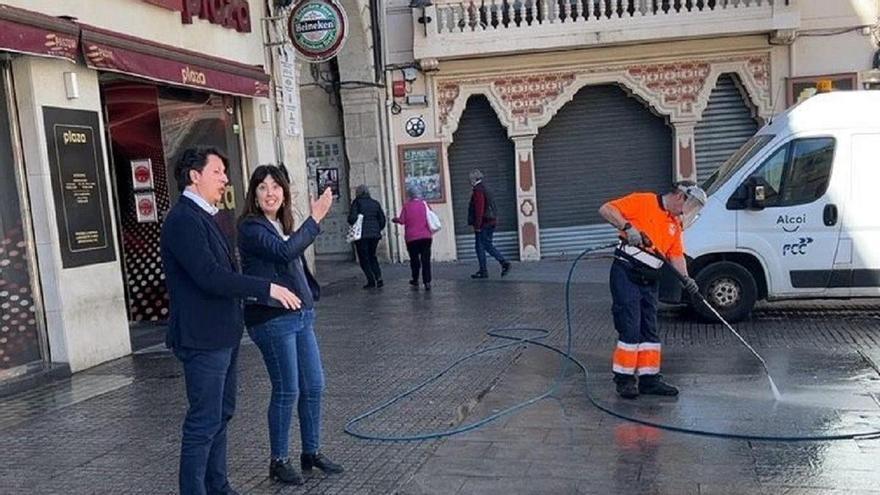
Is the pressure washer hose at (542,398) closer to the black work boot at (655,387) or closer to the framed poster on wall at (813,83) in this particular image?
the black work boot at (655,387)

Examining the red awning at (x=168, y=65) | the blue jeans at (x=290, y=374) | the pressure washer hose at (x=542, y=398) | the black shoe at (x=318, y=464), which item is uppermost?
the red awning at (x=168, y=65)

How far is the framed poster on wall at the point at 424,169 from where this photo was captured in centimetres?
1750

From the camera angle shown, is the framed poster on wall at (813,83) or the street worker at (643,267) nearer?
the street worker at (643,267)

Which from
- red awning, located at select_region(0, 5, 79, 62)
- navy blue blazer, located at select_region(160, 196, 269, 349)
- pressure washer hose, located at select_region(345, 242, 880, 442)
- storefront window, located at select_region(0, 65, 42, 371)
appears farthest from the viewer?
storefront window, located at select_region(0, 65, 42, 371)

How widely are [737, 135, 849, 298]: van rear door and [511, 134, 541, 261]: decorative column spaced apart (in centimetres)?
789

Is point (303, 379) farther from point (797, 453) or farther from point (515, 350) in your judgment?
point (515, 350)

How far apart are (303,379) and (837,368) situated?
491 cm

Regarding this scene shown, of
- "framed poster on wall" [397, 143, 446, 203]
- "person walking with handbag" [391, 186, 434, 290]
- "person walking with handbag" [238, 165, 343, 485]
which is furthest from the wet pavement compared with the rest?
"framed poster on wall" [397, 143, 446, 203]

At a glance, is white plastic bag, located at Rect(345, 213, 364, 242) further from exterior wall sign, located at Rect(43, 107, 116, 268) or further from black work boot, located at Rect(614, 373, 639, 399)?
black work boot, located at Rect(614, 373, 639, 399)

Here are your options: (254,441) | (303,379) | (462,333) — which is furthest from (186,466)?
(462,333)

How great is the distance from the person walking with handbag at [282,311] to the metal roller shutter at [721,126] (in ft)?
45.4

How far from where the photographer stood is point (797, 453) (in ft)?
17.3

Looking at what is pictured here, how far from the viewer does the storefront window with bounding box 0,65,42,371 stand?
7.99m

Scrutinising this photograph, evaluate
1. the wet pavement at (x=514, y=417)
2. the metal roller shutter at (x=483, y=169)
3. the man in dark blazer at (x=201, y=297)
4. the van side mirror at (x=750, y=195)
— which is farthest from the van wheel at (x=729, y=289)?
the metal roller shutter at (x=483, y=169)
